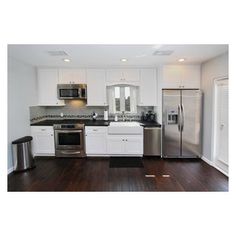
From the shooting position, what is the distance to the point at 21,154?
359 centimetres

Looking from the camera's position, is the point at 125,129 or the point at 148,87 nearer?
the point at 125,129

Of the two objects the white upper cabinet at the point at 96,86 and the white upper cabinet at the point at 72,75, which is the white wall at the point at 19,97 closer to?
the white upper cabinet at the point at 72,75

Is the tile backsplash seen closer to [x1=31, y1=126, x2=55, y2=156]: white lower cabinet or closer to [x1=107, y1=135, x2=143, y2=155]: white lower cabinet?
[x1=31, y1=126, x2=55, y2=156]: white lower cabinet

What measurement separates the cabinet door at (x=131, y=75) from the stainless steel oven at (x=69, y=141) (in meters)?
1.67

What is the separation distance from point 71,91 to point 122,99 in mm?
1364

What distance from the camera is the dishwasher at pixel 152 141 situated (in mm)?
4203

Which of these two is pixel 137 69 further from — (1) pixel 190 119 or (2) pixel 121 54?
(1) pixel 190 119

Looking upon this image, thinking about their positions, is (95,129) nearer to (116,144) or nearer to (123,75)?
(116,144)

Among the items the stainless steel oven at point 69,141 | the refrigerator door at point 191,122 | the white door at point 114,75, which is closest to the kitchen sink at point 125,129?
the stainless steel oven at point 69,141

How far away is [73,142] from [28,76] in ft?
6.15

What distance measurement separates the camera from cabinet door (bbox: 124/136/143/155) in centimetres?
416

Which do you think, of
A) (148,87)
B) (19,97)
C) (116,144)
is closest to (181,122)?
(148,87)

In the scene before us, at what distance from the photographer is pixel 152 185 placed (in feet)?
9.65

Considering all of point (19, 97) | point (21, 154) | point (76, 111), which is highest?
point (19, 97)
